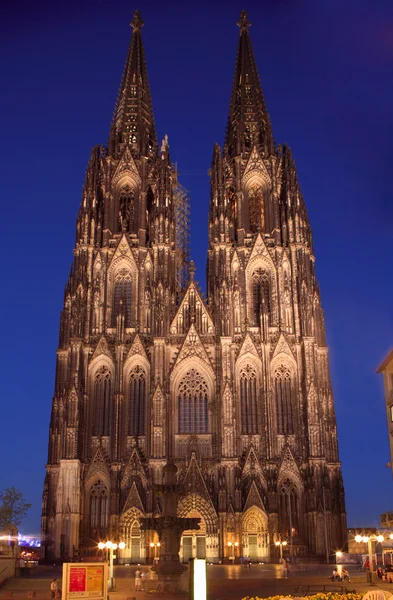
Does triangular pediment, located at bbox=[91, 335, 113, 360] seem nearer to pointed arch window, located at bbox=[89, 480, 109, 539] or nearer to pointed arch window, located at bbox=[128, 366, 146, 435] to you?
pointed arch window, located at bbox=[128, 366, 146, 435]

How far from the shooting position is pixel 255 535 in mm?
48188

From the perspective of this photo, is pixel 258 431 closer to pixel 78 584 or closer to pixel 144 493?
pixel 144 493

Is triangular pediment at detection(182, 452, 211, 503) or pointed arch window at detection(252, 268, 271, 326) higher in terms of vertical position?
pointed arch window at detection(252, 268, 271, 326)

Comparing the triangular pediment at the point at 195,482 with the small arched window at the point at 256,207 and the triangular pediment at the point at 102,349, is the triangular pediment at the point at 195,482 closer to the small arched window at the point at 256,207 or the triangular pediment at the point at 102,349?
the triangular pediment at the point at 102,349

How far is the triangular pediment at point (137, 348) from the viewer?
5253cm

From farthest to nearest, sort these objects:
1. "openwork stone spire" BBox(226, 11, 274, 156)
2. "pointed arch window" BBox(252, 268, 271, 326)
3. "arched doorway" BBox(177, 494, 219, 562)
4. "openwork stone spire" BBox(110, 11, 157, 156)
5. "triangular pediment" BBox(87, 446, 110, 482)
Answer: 1. "openwork stone spire" BBox(110, 11, 157, 156)
2. "openwork stone spire" BBox(226, 11, 274, 156)
3. "pointed arch window" BBox(252, 268, 271, 326)
4. "triangular pediment" BBox(87, 446, 110, 482)
5. "arched doorway" BBox(177, 494, 219, 562)

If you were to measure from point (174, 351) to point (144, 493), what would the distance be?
1103 cm

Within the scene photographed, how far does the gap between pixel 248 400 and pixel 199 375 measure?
4261 millimetres

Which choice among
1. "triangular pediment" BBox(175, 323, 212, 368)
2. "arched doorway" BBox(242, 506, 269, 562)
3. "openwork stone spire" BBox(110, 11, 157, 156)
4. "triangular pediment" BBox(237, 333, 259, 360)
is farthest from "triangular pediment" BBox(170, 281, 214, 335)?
"openwork stone spire" BBox(110, 11, 157, 156)

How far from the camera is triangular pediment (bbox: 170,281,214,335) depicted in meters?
53.8

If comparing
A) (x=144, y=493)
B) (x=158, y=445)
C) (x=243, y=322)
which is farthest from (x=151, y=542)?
(x=243, y=322)

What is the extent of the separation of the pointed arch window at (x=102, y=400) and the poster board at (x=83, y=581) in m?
38.8

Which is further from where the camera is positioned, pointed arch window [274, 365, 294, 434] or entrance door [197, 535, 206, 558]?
pointed arch window [274, 365, 294, 434]

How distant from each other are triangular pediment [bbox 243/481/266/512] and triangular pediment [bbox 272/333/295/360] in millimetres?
10075
